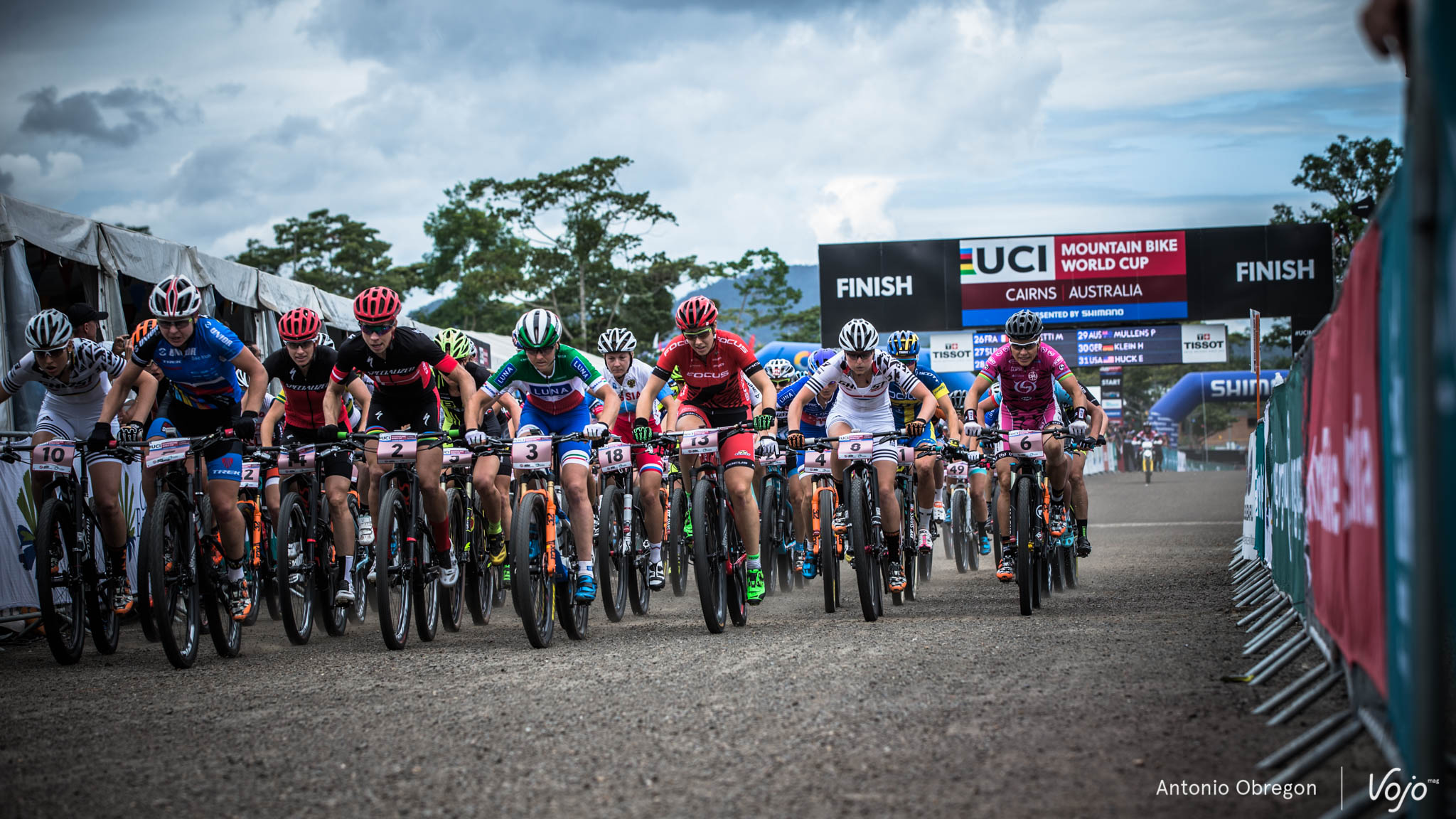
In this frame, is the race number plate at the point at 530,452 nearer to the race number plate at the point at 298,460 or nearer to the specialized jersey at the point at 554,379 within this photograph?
the specialized jersey at the point at 554,379

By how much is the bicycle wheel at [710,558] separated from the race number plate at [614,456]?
21.2 inches

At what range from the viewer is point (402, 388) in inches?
334

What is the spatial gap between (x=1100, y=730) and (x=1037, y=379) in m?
6.40

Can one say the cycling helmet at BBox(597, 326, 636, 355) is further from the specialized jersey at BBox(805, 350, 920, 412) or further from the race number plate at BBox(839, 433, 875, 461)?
the race number plate at BBox(839, 433, 875, 461)

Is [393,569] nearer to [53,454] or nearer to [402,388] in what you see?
[402,388]

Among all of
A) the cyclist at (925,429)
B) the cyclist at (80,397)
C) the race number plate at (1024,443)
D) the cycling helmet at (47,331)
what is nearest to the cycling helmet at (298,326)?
the cyclist at (80,397)

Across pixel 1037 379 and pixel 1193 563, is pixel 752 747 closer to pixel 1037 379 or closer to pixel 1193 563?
pixel 1037 379

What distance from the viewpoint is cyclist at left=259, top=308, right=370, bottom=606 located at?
8.28 meters

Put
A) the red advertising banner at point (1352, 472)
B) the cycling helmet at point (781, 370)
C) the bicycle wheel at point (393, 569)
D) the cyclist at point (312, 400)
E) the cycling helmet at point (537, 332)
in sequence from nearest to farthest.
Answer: the red advertising banner at point (1352, 472), the bicycle wheel at point (393, 569), the cycling helmet at point (537, 332), the cyclist at point (312, 400), the cycling helmet at point (781, 370)

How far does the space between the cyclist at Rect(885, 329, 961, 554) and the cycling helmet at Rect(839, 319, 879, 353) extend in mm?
462

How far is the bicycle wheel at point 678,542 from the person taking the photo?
8.82 m

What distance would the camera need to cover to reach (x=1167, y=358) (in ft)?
85.1

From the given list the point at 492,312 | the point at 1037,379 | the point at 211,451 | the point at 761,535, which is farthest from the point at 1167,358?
the point at 492,312

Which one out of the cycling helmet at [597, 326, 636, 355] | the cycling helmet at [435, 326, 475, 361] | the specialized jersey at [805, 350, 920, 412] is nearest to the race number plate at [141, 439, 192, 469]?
the cycling helmet at [435, 326, 475, 361]
